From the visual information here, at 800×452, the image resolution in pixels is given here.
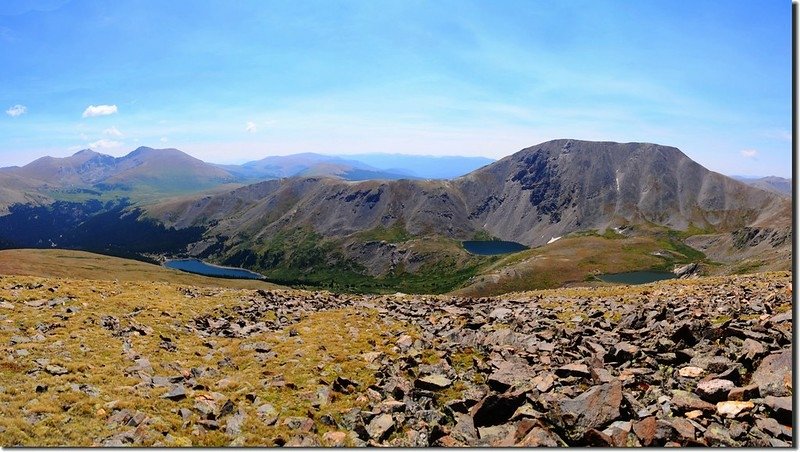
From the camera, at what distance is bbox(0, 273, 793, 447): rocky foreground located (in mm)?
15320

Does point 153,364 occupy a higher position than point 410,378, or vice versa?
point 410,378

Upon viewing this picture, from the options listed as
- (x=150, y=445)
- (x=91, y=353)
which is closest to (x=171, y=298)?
(x=91, y=353)

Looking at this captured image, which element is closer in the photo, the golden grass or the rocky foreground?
the rocky foreground

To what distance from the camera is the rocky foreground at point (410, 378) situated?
15320 millimetres

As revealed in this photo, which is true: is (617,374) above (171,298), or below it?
above

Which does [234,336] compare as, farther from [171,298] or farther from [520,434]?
[520,434]

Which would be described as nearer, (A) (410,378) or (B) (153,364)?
(A) (410,378)

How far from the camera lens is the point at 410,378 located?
22844 mm

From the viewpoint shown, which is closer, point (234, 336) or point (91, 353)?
point (91, 353)

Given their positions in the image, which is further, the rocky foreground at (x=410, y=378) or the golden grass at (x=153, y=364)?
Answer: the golden grass at (x=153, y=364)

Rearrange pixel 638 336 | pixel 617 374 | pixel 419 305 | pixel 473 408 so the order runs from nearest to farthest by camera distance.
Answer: pixel 473 408
pixel 617 374
pixel 638 336
pixel 419 305

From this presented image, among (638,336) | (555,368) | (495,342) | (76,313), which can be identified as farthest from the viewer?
(76,313)

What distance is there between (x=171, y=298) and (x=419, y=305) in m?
25.8

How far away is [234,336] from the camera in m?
33.8
